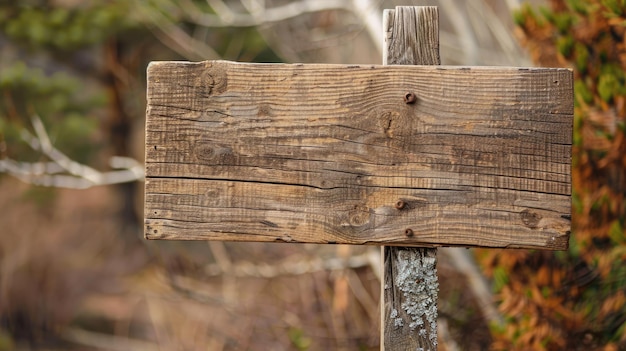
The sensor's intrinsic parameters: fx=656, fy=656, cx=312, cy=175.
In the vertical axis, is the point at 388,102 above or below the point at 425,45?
below

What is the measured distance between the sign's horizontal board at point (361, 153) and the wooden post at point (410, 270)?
78 mm

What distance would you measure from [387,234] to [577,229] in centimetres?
159

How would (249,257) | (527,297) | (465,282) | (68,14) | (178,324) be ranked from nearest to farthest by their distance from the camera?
1. (527,297)
2. (465,282)
3. (249,257)
4. (178,324)
5. (68,14)

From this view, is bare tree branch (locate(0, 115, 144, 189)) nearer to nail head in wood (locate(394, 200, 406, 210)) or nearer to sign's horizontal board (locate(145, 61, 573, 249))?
sign's horizontal board (locate(145, 61, 573, 249))

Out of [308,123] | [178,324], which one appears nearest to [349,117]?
[308,123]

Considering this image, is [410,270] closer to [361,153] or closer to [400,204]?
[400,204]

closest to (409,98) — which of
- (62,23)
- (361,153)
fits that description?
(361,153)

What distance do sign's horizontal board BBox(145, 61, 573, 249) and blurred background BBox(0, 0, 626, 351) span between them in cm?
118

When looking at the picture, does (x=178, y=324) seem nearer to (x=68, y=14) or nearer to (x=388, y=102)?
(x=68, y=14)

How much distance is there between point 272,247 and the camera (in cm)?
510

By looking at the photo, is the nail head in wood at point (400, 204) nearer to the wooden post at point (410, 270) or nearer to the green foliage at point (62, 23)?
the wooden post at point (410, 270)

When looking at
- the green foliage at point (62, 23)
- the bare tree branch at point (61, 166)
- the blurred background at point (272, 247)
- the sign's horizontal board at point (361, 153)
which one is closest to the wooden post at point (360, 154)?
the sign's horizontal board at point (361, 153)

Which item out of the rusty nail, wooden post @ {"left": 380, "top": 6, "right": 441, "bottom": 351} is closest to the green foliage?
wooden post @ {"left": 380, "top": 6, "right": 441, "bottom": 351}

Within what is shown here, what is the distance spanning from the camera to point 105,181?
434cm
